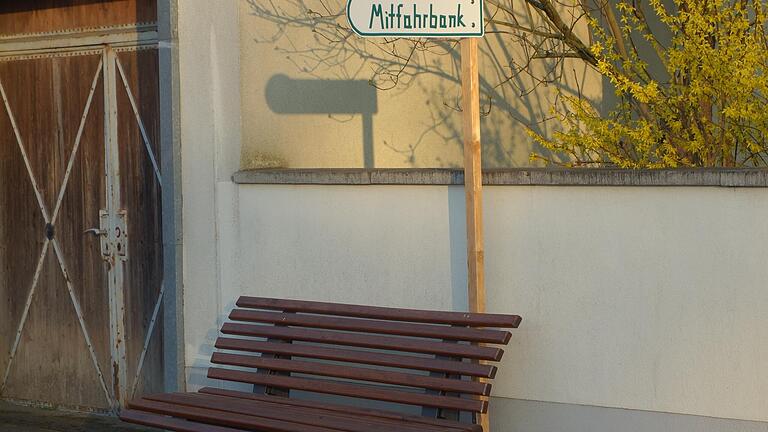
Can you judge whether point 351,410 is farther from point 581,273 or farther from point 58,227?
point 58,227

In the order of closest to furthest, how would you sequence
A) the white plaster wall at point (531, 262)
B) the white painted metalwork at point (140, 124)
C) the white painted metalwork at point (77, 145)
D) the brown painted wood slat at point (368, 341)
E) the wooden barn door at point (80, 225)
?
the white plaster wall at point (531, 262), the brown painted wood slat at point (368, 341), the white painted metalwork at point (140, 124), the wooden barn door at point (80, 225), the white painted metalwork at point (77, 145)

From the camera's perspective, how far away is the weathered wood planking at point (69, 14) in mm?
6973

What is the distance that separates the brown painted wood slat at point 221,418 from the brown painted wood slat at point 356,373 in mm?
570

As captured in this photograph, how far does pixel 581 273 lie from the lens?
5.41m

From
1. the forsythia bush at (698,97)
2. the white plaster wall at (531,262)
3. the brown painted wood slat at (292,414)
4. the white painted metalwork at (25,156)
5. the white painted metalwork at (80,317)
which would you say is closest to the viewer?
the brown painted wood slat at (292,414)

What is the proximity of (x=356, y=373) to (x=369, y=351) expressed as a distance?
0.65 feet

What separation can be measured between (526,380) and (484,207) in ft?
2.82

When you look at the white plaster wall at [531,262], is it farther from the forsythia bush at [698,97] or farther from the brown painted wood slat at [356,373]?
the forsythia bush at [698,97]

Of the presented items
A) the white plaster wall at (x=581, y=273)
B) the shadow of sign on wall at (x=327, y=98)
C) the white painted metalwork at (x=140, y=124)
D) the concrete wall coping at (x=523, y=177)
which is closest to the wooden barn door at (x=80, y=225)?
the white painted metalwork at (x=140, y=124)

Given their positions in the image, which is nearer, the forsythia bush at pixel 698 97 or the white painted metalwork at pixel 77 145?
the forsythia bush at pixel 698 97

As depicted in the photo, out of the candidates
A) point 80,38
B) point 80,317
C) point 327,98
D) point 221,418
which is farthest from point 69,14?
point 221,418

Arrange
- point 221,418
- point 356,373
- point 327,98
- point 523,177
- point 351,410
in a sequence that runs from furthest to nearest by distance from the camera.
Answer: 1. point 327,98
2. point 356,373
3. point 523,177
4. point 351,410
5. point 221,418

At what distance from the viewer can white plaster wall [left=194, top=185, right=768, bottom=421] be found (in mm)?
5059

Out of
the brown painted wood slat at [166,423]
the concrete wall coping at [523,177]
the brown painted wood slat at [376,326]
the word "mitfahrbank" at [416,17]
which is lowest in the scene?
the brown painted wood slat at [166,423]
